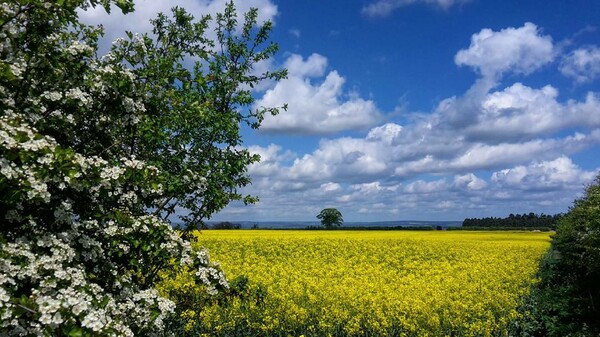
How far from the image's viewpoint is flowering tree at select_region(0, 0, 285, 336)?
4.71 m

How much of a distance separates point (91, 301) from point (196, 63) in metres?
5.73

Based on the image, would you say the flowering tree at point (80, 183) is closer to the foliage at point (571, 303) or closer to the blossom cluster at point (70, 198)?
the blossom cluster at point (70, 198)

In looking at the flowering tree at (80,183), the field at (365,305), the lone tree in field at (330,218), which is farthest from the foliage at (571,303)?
the lone tree in field at (330,218)

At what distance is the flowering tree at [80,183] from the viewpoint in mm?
4711

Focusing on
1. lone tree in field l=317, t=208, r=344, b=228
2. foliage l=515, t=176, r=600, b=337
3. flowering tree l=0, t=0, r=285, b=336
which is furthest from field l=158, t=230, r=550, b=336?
lone tree in field l=317, t=208, r=344, b=228

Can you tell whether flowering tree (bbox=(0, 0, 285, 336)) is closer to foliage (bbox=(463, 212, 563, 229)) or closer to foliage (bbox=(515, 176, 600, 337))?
foliage (bbox=(515, 176, 600, 337))

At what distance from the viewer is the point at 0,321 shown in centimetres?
427

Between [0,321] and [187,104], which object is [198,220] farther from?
[0,321]

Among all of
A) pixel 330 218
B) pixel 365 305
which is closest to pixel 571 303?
pixel 365 305

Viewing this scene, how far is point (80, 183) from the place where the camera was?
17.6 feet

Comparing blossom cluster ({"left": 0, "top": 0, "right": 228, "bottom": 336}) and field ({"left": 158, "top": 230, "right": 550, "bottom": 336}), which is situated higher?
blossom cluster ({"left": 0, "top": 0, "right": 228, "bottom": 336})

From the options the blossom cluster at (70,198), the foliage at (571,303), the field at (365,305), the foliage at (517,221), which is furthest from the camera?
the foliage at (517,221)

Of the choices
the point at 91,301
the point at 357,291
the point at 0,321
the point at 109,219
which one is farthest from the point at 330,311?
the point at 0,321

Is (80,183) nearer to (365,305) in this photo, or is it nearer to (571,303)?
(365,305)
